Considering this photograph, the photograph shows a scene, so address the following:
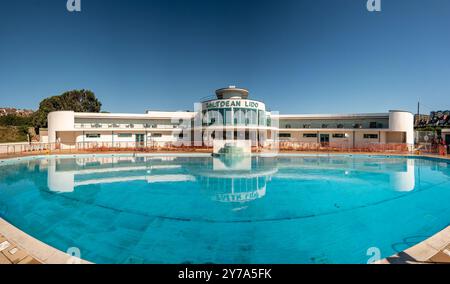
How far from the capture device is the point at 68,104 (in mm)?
40000

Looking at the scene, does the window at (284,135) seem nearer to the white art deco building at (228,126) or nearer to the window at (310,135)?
the white art deco building at (228,126)

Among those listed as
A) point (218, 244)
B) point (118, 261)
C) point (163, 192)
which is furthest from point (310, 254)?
point (163, 192)

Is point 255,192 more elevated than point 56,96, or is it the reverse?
point 56,96

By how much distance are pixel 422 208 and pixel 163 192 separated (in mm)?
9197

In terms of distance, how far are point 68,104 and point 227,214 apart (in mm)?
45554

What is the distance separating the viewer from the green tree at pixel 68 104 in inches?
1387

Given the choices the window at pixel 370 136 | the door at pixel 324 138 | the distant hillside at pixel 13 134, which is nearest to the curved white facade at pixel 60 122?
the distant hillside at pixel 13 134

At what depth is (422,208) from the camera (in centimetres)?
695

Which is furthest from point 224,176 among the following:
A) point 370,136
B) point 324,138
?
point 370,136

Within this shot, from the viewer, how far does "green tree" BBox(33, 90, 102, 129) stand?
35.2 meters

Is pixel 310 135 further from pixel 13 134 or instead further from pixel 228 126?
pixel 13 134
